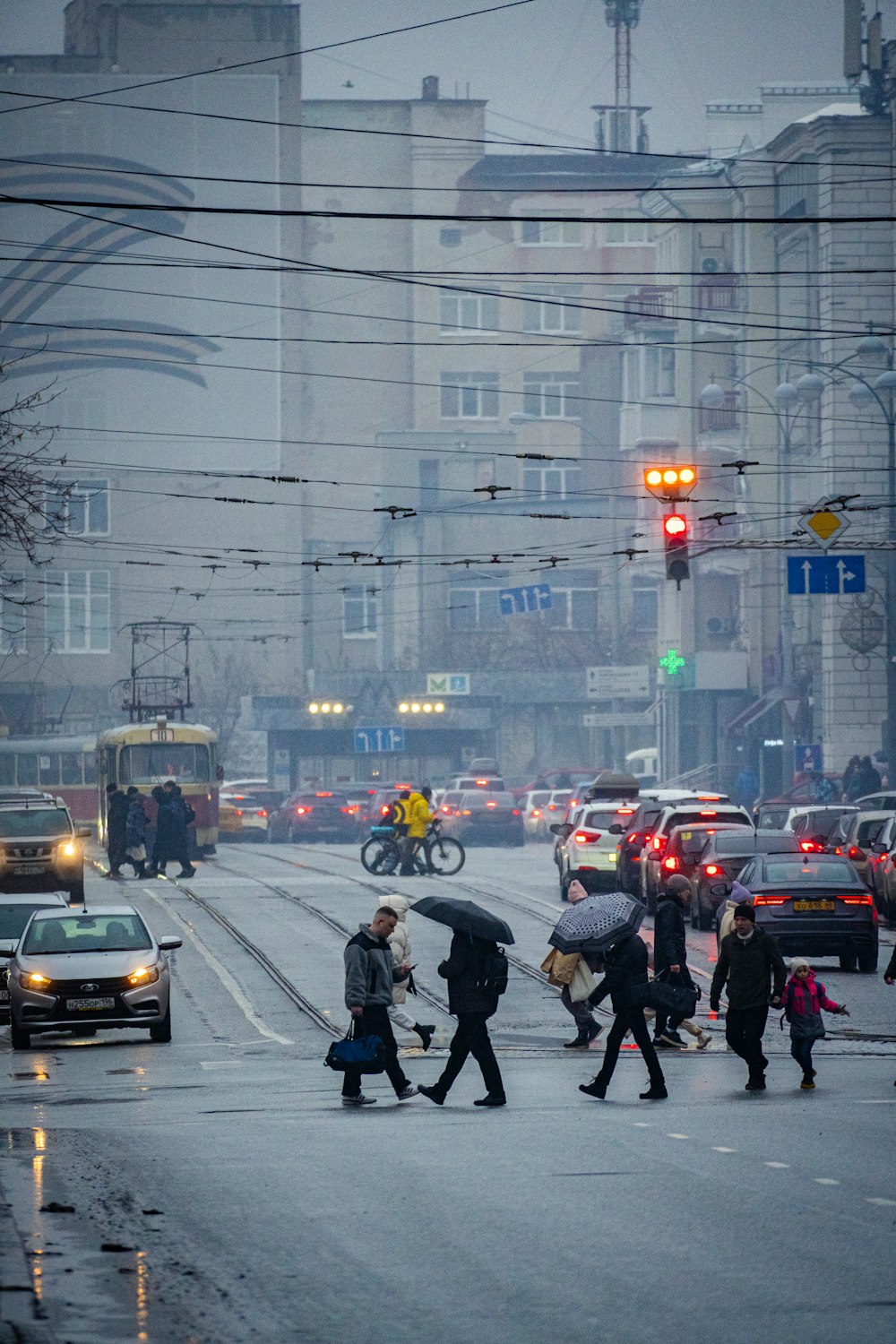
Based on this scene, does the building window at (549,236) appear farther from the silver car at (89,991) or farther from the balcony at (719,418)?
the silver car at (89,991)

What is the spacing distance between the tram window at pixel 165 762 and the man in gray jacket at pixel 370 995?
32.2 metres

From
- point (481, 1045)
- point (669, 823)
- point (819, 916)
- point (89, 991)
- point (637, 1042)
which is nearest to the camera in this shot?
point (481, 1045)

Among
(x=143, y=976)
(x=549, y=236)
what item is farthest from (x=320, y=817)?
(x=549, y=236)

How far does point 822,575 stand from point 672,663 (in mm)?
30417

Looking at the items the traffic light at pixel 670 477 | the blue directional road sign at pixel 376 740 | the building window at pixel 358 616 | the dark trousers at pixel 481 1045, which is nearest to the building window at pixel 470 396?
the building window at pixel 358 616

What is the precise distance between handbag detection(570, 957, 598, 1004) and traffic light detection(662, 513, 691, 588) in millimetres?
10432

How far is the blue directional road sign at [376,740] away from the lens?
3054 inches

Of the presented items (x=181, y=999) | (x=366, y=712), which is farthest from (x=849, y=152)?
(x=181, y=999)

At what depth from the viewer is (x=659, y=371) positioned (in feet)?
255

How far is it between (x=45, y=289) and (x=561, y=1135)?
85559mm

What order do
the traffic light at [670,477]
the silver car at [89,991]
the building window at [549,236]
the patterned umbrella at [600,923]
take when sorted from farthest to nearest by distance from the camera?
the building window at [549,236] → the traffic light at [670,477] → the silver car at [89,991] → the patterned umbrella at [600,923]

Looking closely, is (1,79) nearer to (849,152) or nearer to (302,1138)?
(849,152)

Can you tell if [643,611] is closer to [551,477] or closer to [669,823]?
[551,477]

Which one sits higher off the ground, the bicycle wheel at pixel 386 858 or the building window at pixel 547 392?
the building window at pixel 547 392
